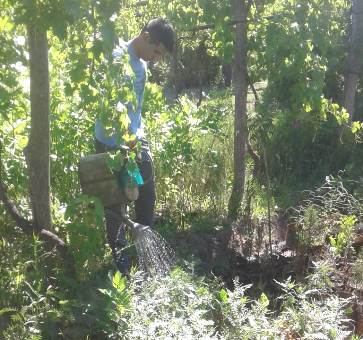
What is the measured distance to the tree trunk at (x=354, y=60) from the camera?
5250 millimetres

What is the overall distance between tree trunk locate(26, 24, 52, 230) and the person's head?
0.65 meters

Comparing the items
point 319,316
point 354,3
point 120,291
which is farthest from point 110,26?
point 354,3

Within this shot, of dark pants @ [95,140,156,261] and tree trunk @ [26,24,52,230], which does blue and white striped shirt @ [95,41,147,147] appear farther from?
tree trunk @ [26,24,52,230]

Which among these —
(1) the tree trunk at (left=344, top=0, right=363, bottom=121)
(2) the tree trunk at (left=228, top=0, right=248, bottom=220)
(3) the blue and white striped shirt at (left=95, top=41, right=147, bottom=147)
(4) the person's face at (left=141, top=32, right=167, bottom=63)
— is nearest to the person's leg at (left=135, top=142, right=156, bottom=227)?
(3) the blue and white striped shirt at (left=95, top=41, right=147, bottom=147)

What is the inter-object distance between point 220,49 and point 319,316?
94.6 inches

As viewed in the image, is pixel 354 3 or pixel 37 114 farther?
pixel 354 3

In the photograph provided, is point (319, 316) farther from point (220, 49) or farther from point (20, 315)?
point (220, 49)

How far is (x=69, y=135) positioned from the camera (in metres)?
3.65

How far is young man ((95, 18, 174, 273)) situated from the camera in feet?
10.6

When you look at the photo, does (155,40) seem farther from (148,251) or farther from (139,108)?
(148,251)

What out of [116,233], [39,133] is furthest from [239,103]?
[39,133]

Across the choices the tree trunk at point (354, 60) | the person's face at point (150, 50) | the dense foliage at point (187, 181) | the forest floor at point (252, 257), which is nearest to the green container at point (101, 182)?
the dense foliage at point (187, 181)

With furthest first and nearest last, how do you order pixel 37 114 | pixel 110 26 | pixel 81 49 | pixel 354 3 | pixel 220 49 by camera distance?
pixel 354 3
pixel 220 49
pixel 37 114
pixel 81 49
pixel 110 26

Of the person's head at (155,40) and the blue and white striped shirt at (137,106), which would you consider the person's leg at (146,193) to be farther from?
the person's head at (155,40)
